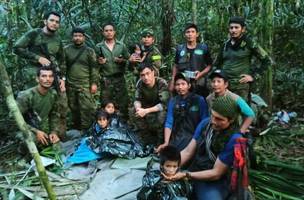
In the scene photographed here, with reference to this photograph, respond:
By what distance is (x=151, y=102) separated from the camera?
20.0 feet

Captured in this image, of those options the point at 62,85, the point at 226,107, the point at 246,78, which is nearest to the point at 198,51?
the point at 246,78

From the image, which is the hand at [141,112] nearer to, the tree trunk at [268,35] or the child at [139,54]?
the child at [139,54]

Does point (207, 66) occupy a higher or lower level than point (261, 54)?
lower

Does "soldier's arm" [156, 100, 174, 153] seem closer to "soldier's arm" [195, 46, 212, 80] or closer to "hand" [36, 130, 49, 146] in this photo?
"soldier's arm" [195, 46, 212, 80]

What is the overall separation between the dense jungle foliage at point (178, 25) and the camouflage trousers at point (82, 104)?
1022 millimetres

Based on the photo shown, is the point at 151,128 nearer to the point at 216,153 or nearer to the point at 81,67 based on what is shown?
the point at 81,67

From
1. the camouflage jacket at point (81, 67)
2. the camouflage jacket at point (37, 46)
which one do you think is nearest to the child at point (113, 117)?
the camouflage jacket at point (81, 67)

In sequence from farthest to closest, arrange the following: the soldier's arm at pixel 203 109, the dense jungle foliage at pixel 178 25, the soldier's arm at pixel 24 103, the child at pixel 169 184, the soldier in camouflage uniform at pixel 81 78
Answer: the dense jungle foliage at pixel 178 25
the soldier in camouflage uniform at pixel 81 78
the soldier's arm at pixel 24 103
the soldier's arm at pixel 203 109
the child at pixel 169 184

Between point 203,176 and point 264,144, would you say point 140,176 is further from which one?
point 264,144

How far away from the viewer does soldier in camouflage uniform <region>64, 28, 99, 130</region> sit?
22.1 ft

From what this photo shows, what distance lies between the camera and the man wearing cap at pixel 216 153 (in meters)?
3.74

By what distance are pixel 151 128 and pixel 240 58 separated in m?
1.55

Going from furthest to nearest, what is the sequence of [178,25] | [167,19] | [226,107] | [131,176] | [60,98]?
1. [178,25]
2. [167,19]
3. [60,98]
4. [131,176]
5. [226,107]

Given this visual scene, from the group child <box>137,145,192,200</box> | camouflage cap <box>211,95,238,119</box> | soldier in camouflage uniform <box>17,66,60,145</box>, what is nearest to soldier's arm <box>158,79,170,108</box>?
soldier in camouflage uniform <box>17,66,60,145</box>
